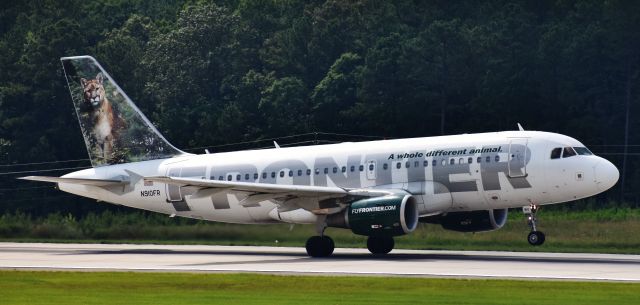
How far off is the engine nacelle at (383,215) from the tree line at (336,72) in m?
28.6

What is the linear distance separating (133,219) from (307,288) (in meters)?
27.6

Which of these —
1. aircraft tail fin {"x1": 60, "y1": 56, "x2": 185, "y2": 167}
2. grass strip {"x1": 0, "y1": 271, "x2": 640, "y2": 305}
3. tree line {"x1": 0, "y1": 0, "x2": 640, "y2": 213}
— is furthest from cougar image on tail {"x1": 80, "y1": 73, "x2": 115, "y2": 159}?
tree line {"x1": 0, "y1": 0, "x2": 640, "y2": 213}

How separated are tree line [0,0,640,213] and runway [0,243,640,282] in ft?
82.4

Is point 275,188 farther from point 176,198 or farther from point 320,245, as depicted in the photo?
point 176,198

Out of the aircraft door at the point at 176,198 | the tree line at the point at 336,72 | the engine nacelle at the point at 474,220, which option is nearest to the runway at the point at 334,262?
the engine nacelle at the point at 474,220

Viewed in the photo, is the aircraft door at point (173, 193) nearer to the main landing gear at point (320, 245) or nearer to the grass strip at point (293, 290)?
the main landing gear at point (320, 245)

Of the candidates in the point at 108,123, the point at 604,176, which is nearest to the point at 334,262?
the point at 604,176

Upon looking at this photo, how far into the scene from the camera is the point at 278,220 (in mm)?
45531

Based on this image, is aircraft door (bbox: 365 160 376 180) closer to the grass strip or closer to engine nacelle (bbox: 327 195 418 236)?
engine nacelle (bbox: 327 195 418 236)

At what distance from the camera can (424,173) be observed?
42719 millimetres

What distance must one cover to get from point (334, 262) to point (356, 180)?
4926 mm

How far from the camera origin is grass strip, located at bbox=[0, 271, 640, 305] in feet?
91.7

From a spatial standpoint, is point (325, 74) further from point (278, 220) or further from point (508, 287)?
point (508, 287)

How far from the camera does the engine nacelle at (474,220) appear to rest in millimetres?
44094
